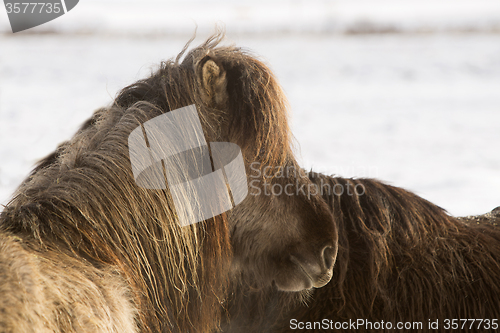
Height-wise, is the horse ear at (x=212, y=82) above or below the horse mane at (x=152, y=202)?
above

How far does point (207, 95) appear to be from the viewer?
1165 mm

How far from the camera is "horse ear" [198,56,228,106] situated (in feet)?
3.69

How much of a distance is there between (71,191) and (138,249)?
222mm

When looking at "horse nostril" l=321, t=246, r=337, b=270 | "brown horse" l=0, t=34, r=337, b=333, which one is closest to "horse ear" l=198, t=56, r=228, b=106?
Answer: "brown horse" l=0, t=34, r=337, b=333

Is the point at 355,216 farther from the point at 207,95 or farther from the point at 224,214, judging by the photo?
the point at 207,95

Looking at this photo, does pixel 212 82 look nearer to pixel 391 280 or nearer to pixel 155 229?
pixel 155 229

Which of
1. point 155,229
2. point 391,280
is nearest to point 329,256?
point 391,280

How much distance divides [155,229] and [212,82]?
0.45 metres

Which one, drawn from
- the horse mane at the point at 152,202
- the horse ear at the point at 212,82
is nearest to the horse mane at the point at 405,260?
the horse mane at the point at 152,202

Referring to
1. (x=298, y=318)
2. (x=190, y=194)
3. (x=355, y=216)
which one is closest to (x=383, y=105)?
(x=355, y=216)

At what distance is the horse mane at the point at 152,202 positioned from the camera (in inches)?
37.7

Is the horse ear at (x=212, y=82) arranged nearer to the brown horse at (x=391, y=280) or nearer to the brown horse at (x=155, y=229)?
the brown horse at (x=155, y=229)

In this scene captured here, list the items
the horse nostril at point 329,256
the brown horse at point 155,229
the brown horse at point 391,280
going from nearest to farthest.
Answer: the brown horse at point 155,229 → the horse nostril at point 329,256 → the brown horse at point 391,280

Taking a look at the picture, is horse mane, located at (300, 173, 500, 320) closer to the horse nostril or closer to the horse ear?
the horse nostril
